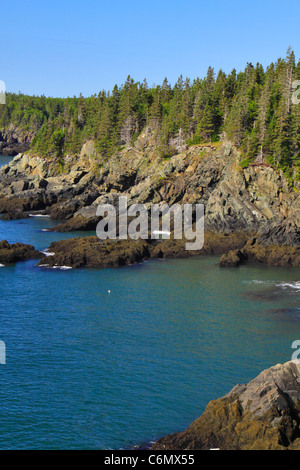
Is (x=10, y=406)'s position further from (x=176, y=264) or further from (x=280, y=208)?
(x=280, y=208)

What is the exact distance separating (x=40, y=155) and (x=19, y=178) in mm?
13186

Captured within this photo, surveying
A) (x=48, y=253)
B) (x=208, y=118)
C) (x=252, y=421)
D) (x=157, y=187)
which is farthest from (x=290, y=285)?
(x=208, y=118)

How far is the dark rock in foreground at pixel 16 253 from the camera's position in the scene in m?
70.0

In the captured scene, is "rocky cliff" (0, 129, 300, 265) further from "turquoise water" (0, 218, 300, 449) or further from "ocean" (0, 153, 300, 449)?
"ocean" (0, 153, 300, 449)

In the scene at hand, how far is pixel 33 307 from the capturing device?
5138 centimetres

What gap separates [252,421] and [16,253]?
5337 centimetres

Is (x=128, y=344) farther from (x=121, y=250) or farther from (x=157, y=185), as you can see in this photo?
(x=157, y=185)

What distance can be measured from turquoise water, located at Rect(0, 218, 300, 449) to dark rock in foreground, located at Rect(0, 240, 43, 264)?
8.96 feet

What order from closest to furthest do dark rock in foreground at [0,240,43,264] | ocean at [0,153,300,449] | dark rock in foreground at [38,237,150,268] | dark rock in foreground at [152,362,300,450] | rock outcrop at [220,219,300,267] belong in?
1. dark rock in foreground at [152,362,300,450]
2. ocean at [0,153,300,449]
3. rock outcrop at [220,219,300,267]
4. dark rock in foreground at [38,237,150,268]
5. dark rock in foreground at [0,240,43,264]

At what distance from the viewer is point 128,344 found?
41.5 metres

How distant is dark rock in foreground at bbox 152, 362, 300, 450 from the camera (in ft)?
79.9

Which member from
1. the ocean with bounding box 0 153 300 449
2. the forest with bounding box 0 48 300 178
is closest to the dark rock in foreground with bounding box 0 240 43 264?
the ocean with bounding box 0 153 300 449

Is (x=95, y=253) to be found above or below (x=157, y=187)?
below

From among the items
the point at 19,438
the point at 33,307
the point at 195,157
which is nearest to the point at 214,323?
the point at 33,307
